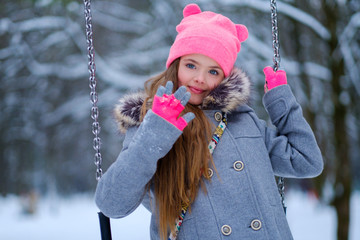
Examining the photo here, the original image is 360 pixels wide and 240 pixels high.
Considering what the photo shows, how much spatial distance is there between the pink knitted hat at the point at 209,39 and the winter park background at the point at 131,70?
218mm

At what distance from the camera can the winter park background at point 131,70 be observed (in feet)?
16.1

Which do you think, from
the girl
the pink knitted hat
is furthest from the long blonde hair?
the pink knitted hat

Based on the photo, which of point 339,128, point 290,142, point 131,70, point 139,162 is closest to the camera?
point 139,162

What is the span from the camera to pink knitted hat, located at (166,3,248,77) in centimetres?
194

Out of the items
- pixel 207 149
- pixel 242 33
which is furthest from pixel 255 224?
pixel 242 33

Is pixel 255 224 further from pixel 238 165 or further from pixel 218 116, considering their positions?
pixel 218 116

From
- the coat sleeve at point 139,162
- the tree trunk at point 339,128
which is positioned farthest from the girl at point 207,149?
the tree trunk at point 339,128

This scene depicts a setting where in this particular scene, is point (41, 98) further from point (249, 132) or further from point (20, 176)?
point (249, 132)

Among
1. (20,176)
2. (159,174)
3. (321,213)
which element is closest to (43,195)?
(20,176)

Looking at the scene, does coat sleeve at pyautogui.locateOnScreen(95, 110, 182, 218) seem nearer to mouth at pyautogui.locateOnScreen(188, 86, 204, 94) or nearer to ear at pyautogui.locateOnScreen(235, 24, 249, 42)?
mouth at pyautogui.locateOnScreen(188, 86, 204, 94)

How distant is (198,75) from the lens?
1.94 m

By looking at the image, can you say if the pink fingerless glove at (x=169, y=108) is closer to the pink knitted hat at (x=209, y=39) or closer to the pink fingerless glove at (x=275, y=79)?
the pink knitted hat at (x=209, y=39)

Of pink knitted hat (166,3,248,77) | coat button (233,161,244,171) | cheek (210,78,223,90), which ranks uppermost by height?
pink knitted hat (166,3,248,77)

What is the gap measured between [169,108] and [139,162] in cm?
26
